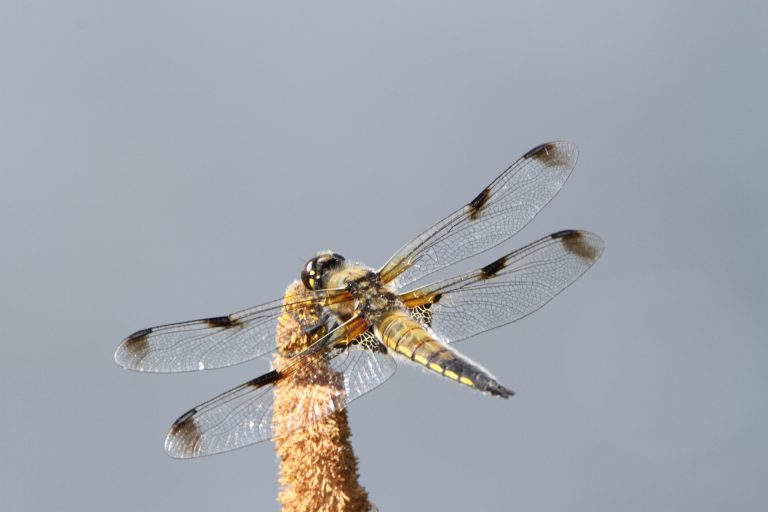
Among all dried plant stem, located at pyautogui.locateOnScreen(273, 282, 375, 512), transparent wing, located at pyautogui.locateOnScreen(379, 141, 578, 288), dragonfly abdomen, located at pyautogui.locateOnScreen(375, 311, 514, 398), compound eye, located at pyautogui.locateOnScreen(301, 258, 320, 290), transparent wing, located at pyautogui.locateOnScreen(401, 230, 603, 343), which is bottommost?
dried plant stem, located at pyautogui.locateOnScreen(273, 282, 375, 512)

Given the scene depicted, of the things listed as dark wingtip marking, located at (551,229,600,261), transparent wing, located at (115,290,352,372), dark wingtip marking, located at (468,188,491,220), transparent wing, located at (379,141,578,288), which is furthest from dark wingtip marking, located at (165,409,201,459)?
dark wingtip marking, located at (551,229,600,261)

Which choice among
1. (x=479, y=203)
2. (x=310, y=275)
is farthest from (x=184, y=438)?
(x=479, y=203)

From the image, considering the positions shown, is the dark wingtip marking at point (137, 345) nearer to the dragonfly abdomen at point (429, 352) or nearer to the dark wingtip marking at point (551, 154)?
the dragonfly abdomen at point (429, 352)

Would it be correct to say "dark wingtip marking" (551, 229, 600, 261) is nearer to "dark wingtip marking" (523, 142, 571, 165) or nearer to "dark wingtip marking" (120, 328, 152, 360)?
"dark wingtip marking" (523, 142, 571, 165)

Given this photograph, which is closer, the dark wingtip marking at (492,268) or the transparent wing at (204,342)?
the transparent wing at (204,342)

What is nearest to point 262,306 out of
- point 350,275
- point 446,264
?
point 350,275

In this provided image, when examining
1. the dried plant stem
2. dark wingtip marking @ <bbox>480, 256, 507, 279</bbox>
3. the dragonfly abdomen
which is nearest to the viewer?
the dried plant stem

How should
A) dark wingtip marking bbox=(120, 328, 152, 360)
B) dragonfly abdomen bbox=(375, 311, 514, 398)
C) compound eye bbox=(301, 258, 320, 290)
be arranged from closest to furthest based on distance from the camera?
1. dragonfly abdomen bbox=(375, 311, 514, 398)
2. dark wingtip marking bbox=(120, 328, 152, 360)
3. compound eye bbox=(301, 258, 320, 290)

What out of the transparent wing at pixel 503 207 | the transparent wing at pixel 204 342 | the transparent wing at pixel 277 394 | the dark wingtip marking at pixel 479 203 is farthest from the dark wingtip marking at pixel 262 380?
the dark wingtip marking at pixel 479 203
